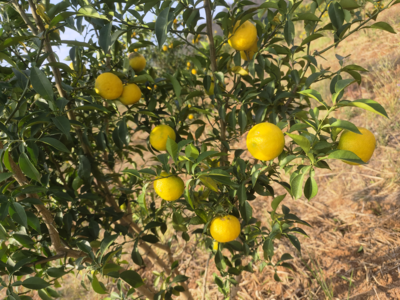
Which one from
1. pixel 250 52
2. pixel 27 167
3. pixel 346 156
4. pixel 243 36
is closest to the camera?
pixel 346 156

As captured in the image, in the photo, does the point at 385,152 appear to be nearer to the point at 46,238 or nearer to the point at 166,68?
the point at 46,238

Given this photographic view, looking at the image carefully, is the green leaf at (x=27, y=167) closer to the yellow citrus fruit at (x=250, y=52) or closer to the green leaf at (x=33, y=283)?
the green leaf at (x=33, y=283)

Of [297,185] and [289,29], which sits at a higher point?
[289,29]

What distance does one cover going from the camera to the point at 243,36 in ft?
2.35

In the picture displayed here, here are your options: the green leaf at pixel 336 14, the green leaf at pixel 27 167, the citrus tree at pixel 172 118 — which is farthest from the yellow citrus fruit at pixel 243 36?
the green leaf at pixel 27 167

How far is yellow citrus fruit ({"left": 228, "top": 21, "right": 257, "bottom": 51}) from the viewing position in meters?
0.72

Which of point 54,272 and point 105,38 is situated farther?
point 54,272

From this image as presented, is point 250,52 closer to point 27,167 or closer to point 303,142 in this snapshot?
point 303,142

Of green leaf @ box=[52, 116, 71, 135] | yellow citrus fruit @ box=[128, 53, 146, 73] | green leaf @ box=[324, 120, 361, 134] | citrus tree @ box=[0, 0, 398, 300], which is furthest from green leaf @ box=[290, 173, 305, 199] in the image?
yellow citrus fruit @ box=[128, 53, 146, 73]

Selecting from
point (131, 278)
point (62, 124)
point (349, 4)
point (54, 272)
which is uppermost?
point (349, 4)

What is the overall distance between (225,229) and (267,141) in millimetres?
319

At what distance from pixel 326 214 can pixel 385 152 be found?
2.64ft

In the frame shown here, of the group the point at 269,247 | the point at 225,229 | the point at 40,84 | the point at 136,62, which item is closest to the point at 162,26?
the point at 40,84

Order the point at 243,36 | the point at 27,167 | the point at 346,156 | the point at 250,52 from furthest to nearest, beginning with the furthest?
the point at 250,52 < the point at 243,36 < the point at 27,167 < the point at 346,156
